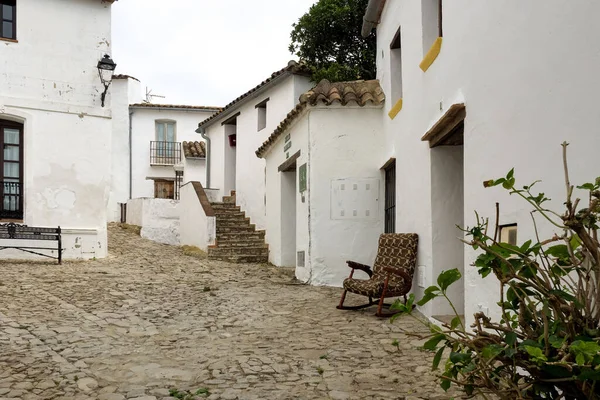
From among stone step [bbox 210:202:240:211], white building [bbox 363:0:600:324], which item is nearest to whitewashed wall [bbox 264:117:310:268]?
white building [bbox 363:0:600:324]

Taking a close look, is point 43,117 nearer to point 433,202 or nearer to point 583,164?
point 433,202

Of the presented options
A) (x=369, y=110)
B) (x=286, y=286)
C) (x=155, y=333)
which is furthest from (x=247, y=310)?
(x=369, y=110)

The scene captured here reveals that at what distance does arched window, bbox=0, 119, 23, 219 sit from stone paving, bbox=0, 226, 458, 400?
8.26 ft

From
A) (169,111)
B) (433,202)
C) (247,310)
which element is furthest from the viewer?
(169,111)

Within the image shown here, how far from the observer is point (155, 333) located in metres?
5.64

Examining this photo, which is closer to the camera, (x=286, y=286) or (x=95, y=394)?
(x=95, y=394)

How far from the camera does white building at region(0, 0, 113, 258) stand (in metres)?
10.9

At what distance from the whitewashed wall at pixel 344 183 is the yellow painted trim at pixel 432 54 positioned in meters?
2.56

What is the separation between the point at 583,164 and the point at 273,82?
37.7ft

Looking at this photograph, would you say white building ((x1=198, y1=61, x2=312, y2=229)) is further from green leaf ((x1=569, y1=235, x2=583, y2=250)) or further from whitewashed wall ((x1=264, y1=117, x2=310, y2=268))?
green leaf ((x1=569, y1=235, x2=583, y2=250))

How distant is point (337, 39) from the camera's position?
1478cm

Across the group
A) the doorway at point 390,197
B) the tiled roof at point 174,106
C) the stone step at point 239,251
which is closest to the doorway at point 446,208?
the doorway at point 390,197

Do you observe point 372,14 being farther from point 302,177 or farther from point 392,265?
point 392,265

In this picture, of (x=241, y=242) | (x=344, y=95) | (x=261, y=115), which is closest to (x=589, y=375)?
(x=344, y=95)
